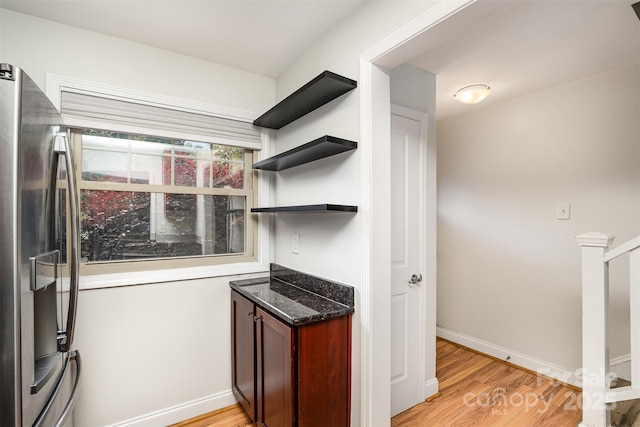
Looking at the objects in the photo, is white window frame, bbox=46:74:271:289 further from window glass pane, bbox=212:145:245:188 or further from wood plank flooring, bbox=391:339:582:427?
wood plank flooring, bbox=391:339:582:427

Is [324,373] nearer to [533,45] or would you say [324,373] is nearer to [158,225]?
[158,225]

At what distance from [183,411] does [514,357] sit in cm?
278

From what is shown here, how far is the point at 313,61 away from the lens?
78.4 inches

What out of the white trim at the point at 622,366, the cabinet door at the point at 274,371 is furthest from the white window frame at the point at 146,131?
the white trim at the point at 622,366

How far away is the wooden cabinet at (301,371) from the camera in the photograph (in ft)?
4.75

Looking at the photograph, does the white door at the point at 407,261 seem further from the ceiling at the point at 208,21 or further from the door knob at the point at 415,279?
the ceiling at the point at 208,21

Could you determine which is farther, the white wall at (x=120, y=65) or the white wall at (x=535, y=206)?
the white wall at (x=535, y=206)

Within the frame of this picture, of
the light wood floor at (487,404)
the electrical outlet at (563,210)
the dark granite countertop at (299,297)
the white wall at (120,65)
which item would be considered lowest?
the light wood floor at (487,404)

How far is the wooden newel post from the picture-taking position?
1570 mm

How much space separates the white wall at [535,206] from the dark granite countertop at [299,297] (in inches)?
79.1

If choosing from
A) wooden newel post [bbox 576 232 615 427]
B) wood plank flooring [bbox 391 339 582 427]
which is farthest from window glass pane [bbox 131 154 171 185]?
wooden newel post [bbox 576 232 615 427]

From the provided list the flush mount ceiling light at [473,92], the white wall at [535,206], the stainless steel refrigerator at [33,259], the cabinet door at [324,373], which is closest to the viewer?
the stainless steel refrigerator at [33,259]

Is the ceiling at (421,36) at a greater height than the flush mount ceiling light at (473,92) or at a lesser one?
greater

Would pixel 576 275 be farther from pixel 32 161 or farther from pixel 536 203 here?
pixel 32 161
